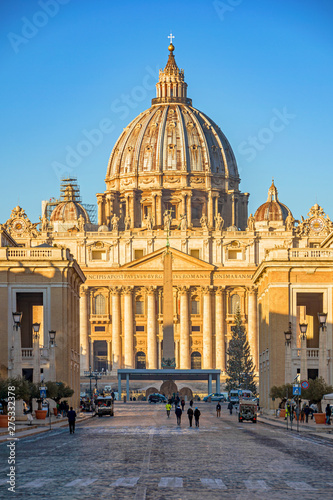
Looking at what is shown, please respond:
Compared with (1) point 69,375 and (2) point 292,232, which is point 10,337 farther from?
(2) point 292,232

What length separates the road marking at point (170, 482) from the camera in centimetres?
2718

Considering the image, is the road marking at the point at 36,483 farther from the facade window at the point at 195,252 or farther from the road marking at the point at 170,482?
the facade window at the point at 195,252

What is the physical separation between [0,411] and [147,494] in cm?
3774

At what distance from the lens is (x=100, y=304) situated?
173000mm

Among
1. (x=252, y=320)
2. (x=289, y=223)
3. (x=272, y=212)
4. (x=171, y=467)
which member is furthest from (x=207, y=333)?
(x=171, y=467)

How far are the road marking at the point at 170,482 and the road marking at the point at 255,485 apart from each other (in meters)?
1.58

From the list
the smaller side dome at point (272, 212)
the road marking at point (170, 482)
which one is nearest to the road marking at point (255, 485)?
the road marking at point (170, 482)

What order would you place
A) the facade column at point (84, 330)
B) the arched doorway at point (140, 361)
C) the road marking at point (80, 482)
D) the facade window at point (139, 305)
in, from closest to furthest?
1. the road marking at point (80, 482)
2. the facade column at point (84, 330)
3. the arched doorway at point (140, 361)
4. the facade window at point (139, 305)

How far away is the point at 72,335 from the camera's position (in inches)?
3875

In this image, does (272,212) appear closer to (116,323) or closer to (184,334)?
(184,334)

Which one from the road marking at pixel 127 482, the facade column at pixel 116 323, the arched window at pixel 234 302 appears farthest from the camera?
the arched window at pixel 234 302

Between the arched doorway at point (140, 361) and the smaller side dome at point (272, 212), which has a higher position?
the smaller side dome at point (272, 212)

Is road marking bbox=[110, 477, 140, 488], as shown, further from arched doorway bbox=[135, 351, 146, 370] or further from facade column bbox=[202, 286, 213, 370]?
arched doorway bbox=[135, 351, 146, 370]

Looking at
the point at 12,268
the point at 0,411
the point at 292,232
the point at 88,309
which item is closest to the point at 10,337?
the point at 12,268
